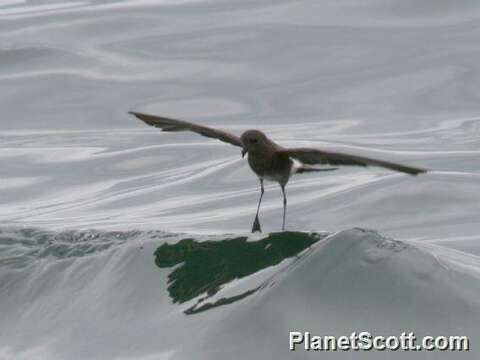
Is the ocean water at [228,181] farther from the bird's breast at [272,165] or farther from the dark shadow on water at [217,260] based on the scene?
the bird's breast at [272,165]

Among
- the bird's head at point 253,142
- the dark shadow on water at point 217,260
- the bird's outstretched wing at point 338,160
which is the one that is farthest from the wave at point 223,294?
the bird's head at point 253,142

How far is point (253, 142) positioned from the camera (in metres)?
9.52

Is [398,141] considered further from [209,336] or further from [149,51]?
[209,336]

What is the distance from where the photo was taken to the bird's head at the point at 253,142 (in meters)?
9.49

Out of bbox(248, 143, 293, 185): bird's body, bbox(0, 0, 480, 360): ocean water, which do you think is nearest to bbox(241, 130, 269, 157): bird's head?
Result: bbox(248, 143, 293, 185): bird's body

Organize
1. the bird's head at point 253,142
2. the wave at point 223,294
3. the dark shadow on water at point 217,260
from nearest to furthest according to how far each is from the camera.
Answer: the wave at point 223,294, the dark shadow on water at point 217,260, the bird's head at point 253,142

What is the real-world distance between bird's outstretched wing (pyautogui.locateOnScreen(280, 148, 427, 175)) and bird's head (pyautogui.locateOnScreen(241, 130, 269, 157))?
414 millimetres

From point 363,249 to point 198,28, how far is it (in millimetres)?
12040

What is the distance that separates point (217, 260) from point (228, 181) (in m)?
5.87

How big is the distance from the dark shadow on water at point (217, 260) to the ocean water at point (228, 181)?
0.9 inches

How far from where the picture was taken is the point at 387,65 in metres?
17.6

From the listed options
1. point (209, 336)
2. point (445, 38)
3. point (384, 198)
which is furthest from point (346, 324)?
point (445, 38)

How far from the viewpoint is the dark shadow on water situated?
8195mm

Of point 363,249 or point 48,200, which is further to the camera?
point 48,200
